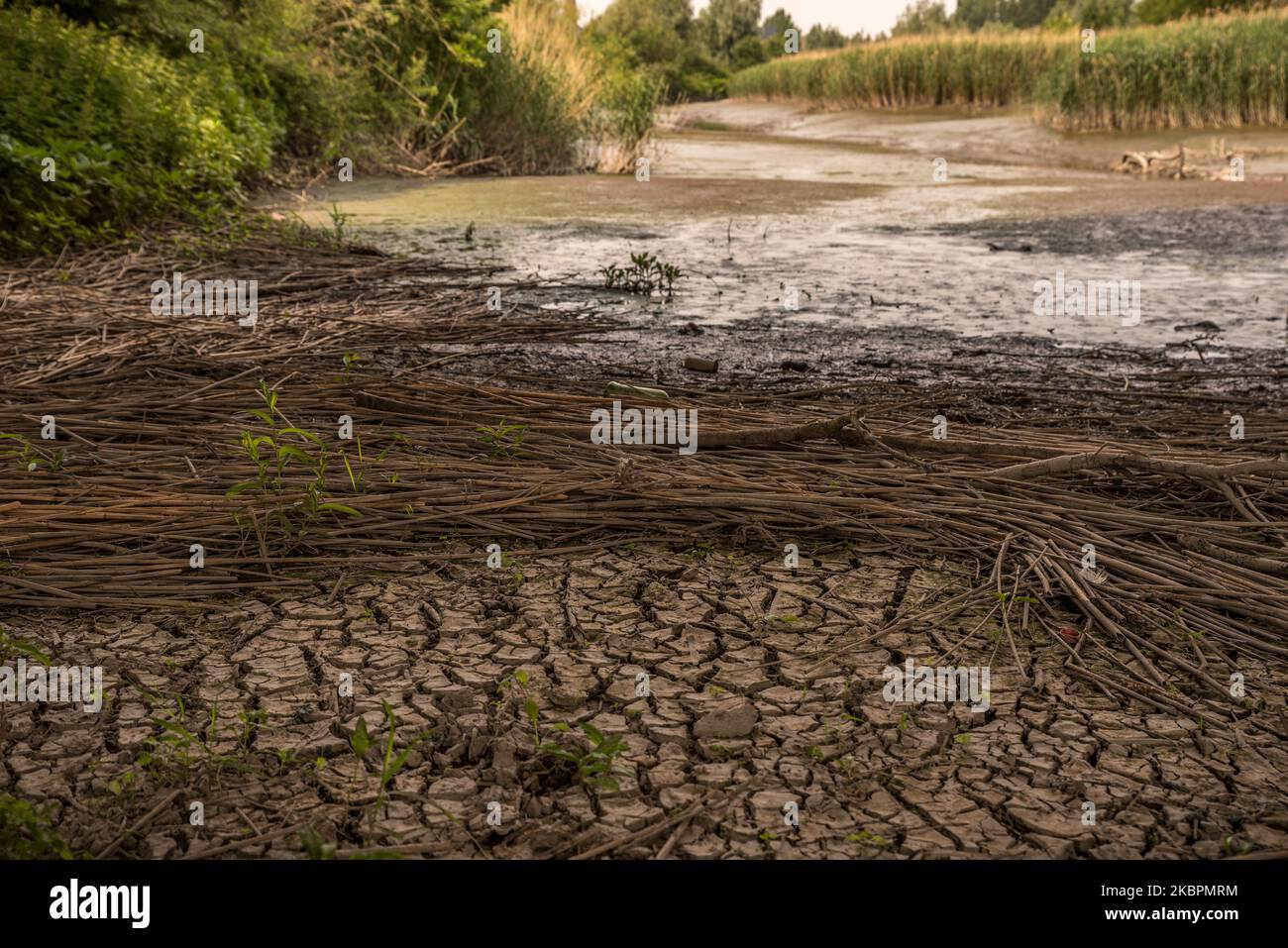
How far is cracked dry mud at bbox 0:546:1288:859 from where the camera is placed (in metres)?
1.94

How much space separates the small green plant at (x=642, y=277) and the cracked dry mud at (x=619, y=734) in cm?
412

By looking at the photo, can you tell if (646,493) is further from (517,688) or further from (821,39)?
(821,39)

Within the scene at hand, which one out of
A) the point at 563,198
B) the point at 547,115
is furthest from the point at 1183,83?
the point at 563,198

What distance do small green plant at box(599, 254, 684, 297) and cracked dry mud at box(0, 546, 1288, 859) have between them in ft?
13.5

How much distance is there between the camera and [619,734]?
2.23 m

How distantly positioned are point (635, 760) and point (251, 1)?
1261 cm

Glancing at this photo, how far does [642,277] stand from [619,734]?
498 cm

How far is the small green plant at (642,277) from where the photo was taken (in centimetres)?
686

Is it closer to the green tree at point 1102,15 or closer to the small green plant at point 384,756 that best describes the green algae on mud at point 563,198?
the small green plant at point 384,756

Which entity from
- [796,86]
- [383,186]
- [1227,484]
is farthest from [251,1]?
[796,86]

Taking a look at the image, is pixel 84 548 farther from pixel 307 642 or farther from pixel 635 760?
pixel 635 760

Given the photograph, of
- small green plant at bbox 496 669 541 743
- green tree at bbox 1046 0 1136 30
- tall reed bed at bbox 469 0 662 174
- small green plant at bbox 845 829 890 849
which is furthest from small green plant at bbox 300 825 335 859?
green tree at bbox 1046 0 1136 30

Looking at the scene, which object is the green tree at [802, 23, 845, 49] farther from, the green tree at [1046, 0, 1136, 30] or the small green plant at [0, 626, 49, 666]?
the small green plant at [0, 626, 49, 666]

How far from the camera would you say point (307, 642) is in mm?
2619
